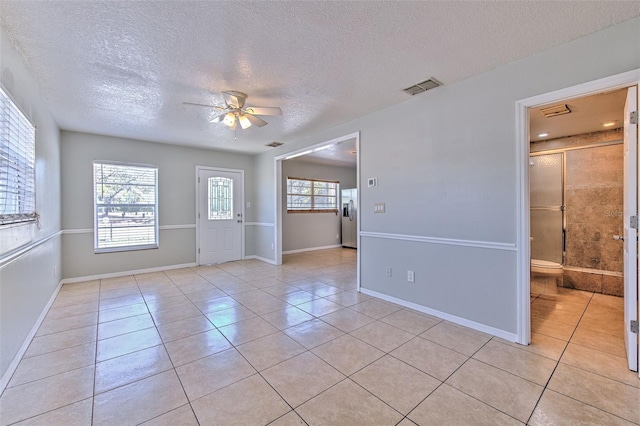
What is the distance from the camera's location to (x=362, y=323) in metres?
2.87

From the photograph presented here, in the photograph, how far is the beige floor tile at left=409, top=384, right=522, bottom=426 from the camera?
5.07ft

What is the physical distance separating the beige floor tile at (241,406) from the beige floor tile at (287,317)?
3.06 ft

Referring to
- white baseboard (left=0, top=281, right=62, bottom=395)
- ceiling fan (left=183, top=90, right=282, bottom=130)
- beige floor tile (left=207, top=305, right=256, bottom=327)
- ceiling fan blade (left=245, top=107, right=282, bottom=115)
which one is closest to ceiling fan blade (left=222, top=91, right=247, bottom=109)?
ceiling fan (left=183, top=90, right=282, bottom=130)

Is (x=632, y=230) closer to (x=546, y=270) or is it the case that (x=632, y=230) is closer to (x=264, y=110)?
(x=546, y=270)

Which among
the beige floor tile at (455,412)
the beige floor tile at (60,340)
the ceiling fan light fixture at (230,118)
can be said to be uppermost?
the ceiling fan light fixture at (230,118)

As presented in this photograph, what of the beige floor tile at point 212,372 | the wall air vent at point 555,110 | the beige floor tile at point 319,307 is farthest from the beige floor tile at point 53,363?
the wall air vent at point 555,110

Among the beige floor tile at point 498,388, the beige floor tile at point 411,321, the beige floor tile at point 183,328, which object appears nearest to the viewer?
the beige floor tile at point 498,388

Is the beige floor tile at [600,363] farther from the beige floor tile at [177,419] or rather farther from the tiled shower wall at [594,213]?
the beige floor tile at [177,419]

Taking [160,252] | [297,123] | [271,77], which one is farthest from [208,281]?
[271,77]

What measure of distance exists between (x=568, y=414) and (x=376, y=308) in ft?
6.08

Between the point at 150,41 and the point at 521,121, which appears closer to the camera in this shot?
the point at 150,41

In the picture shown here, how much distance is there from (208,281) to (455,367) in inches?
149

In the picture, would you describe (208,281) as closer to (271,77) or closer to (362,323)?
(362,323)

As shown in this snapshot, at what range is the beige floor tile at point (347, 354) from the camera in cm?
210
